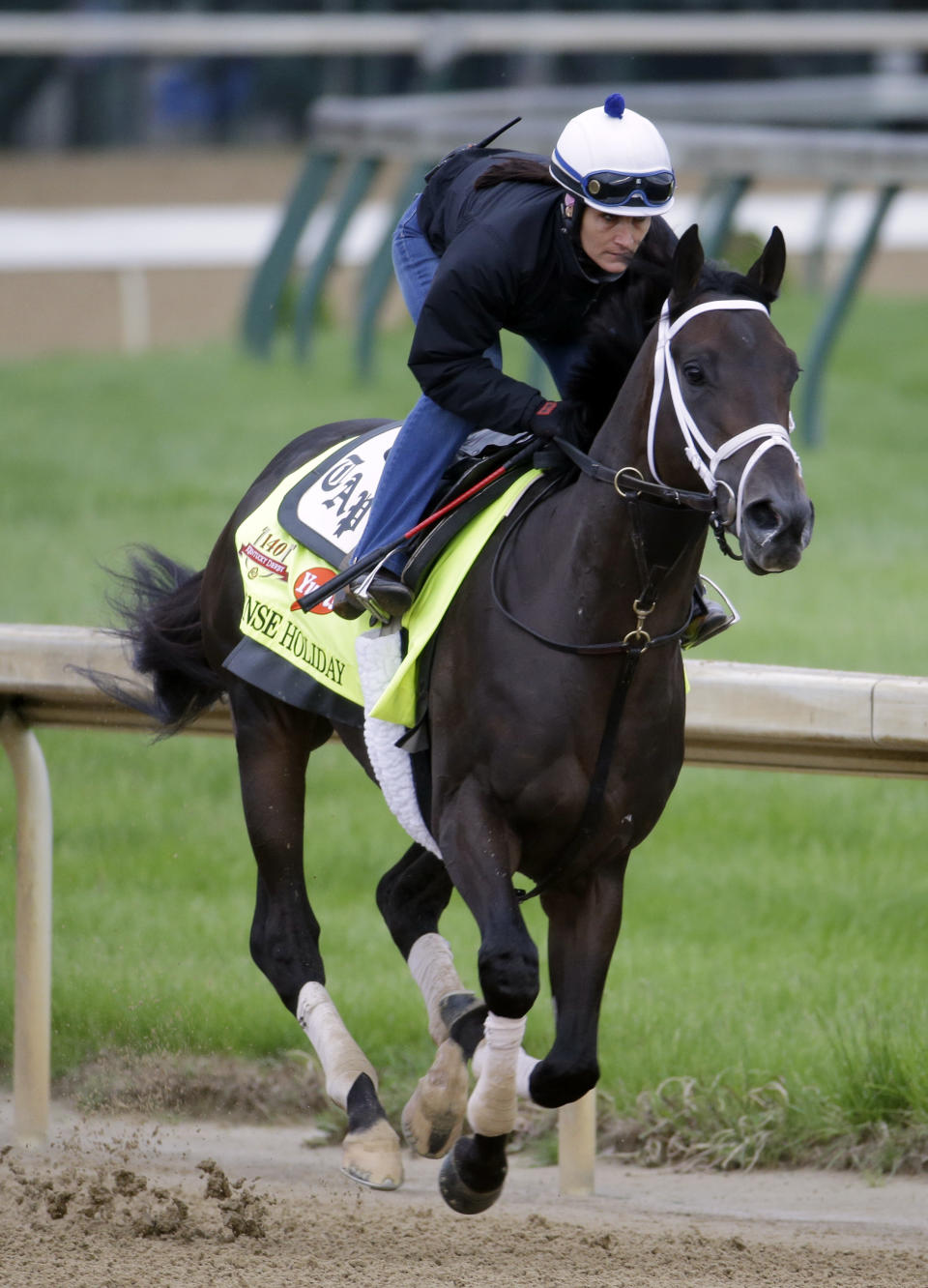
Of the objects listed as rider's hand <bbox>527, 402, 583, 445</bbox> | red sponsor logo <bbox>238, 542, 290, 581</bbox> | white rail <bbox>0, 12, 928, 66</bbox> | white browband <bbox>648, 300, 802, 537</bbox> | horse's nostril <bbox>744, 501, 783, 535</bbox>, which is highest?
white browband <bbox>648, 300, 802, 537</bbox>

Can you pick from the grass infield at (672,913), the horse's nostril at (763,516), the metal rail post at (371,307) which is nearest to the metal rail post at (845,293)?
the grass infield at (672,913)

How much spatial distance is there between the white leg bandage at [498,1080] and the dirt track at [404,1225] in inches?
14.2

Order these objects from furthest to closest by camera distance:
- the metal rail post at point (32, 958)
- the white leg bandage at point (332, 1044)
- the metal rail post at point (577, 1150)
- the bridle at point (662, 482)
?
the metal rail post at point (32, 958) → the metal rail post at point (577, 1150) → the white leg bandage at point (332, 1044) → the bridle at point (662, 482)

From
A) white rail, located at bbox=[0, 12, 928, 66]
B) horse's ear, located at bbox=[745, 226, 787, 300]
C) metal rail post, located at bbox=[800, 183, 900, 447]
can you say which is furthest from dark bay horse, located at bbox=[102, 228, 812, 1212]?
white rail, located at bbox=[0, 12, 928, 66]

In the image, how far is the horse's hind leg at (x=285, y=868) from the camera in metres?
4.47

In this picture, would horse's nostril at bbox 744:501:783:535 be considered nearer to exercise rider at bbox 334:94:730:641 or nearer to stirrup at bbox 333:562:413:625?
exercise rider at bbox 334:94:730:641

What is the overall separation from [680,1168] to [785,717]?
1.33 m

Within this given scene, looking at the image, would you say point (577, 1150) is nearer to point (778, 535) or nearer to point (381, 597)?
point (381, 597)

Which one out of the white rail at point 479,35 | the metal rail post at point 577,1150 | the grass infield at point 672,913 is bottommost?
the grass infield at point 672,913

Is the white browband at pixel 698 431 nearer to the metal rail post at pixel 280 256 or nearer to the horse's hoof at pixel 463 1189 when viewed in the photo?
the horse's hoof at pixel 463 1189

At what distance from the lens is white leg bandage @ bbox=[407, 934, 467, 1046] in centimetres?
442

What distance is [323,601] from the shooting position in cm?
453

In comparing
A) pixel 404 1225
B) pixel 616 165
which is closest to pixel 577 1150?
pixel 404 1225

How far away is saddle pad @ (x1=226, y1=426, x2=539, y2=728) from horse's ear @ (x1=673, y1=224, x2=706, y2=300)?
658mm
